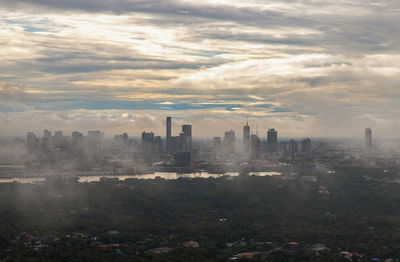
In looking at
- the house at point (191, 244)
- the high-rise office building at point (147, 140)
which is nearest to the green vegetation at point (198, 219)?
the house at point (191, 244)

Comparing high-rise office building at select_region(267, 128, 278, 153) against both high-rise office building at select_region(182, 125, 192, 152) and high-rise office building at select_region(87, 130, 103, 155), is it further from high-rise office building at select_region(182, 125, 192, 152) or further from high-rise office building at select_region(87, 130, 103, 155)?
high-rise office building at select_region(87, 130, 103, 155)

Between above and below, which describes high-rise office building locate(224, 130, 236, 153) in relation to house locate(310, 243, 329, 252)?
above

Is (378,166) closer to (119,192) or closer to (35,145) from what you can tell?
(119,192)

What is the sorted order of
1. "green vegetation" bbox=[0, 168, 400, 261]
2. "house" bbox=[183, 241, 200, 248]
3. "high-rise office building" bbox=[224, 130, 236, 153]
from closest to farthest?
"green vegetation" bbox=[0, 168, 400, 261] < "house" bbox=[183, 241, 200, 248] < "high-rise office building" bbox=[224, 130, 236, 153]

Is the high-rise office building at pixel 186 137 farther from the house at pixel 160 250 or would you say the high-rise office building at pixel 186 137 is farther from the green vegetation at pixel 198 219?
the house at pixel 160 250

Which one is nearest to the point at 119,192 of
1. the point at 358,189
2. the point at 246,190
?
the point at 246,190

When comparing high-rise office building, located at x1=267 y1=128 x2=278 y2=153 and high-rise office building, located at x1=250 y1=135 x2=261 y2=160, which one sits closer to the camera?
high-rise office building, located at x1=250 y1=135 x2=261 y2=160

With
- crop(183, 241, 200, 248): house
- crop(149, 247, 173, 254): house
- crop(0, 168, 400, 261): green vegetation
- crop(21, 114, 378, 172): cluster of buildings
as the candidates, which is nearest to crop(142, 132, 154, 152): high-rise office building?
crop(21, 114, 378, 172): cluster of buildings

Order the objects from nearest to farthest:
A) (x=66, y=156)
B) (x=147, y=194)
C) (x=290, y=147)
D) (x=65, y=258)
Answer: (x=65, y=258), (x=147, y=194), (x=66, y=156), (x=290, y=147)

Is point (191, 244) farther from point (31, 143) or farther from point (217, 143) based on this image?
point (217, 143)

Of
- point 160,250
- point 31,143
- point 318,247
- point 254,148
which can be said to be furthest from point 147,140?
point 318,247

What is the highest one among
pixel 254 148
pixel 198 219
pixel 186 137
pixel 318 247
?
pixel 186 137
